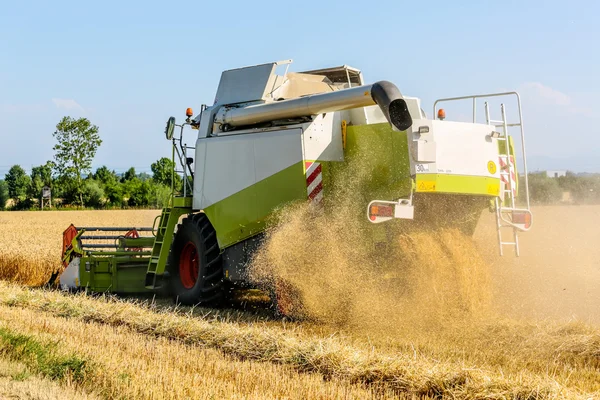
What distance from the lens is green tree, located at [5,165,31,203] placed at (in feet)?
215

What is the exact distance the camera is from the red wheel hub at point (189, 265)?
9.20 metres

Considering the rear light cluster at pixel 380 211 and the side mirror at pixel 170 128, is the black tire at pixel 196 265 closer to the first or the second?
the side mirror at pixel 170 128

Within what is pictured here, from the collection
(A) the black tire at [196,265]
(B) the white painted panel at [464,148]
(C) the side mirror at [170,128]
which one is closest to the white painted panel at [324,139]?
(B) the white painted panel at [464,148]

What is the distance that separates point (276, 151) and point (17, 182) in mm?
72291

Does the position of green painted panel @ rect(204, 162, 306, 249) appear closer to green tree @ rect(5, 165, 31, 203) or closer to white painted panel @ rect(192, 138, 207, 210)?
white painted panel @ rect(192, 138, 207, 210)

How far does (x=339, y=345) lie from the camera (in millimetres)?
5531

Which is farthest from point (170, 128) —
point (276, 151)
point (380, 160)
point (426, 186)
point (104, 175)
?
point (104, 175)

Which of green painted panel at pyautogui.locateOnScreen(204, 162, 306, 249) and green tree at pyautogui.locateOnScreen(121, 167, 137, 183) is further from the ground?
green tree at pyautogui.locateOnScreen(121, 167, 137, 183)

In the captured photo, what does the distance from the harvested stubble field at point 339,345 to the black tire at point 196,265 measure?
29 cm

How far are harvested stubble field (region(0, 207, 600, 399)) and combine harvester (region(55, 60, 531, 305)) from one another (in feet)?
1.43

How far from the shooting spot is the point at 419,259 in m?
6.98

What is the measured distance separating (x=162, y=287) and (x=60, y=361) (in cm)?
434

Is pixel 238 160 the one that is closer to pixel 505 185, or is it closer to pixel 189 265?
pixel 189 265

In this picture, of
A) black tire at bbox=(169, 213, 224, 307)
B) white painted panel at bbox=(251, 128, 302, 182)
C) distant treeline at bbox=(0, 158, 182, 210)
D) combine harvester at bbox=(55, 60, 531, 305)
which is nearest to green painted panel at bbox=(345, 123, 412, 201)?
combine harvester at bbox=(55, 60, 531, 305)
